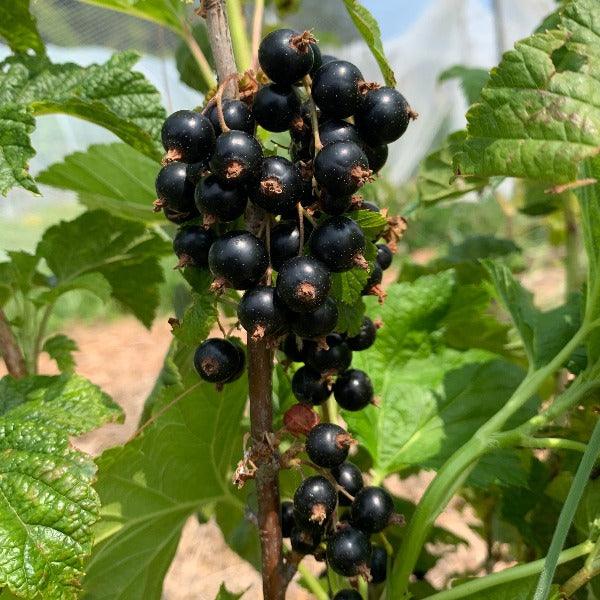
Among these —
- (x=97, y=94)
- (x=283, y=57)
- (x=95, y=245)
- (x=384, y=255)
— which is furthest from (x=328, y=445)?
(x=95, y=245)

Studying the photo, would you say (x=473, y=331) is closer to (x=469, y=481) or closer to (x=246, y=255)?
(x=469, y=481)

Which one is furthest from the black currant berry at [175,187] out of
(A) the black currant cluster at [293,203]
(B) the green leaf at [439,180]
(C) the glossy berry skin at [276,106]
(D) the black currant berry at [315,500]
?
(B) the green leaf at [439,180]

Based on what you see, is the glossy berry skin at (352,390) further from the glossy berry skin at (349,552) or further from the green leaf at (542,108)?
the green leaf at (542,108)

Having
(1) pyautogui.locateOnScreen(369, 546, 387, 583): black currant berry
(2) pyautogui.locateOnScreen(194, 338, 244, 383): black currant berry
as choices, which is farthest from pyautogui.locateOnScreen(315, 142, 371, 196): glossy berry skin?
(1) pyautogui.locateOnScreen(369, 546, 387, 583): black currant berry

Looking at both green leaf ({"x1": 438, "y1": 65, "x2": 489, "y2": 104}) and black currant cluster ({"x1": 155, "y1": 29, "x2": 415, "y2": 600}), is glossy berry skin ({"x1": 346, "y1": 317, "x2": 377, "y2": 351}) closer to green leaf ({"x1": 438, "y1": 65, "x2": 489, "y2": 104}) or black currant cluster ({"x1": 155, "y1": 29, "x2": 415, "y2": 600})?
black currant cluster ({"x1": 155, "y1": 29, "x2": 415, "y2": 600})

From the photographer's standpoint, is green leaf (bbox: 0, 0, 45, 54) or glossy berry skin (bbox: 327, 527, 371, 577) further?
green leaf (bbox: 0, 0, 45, 54)

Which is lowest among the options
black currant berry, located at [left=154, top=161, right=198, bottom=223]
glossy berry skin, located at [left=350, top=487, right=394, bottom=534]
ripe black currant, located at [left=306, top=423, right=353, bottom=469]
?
glossy berry skin, located at [left=350, top=487, right=394, bottom=534]

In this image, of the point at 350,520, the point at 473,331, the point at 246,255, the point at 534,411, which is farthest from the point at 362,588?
the point at 473,331
